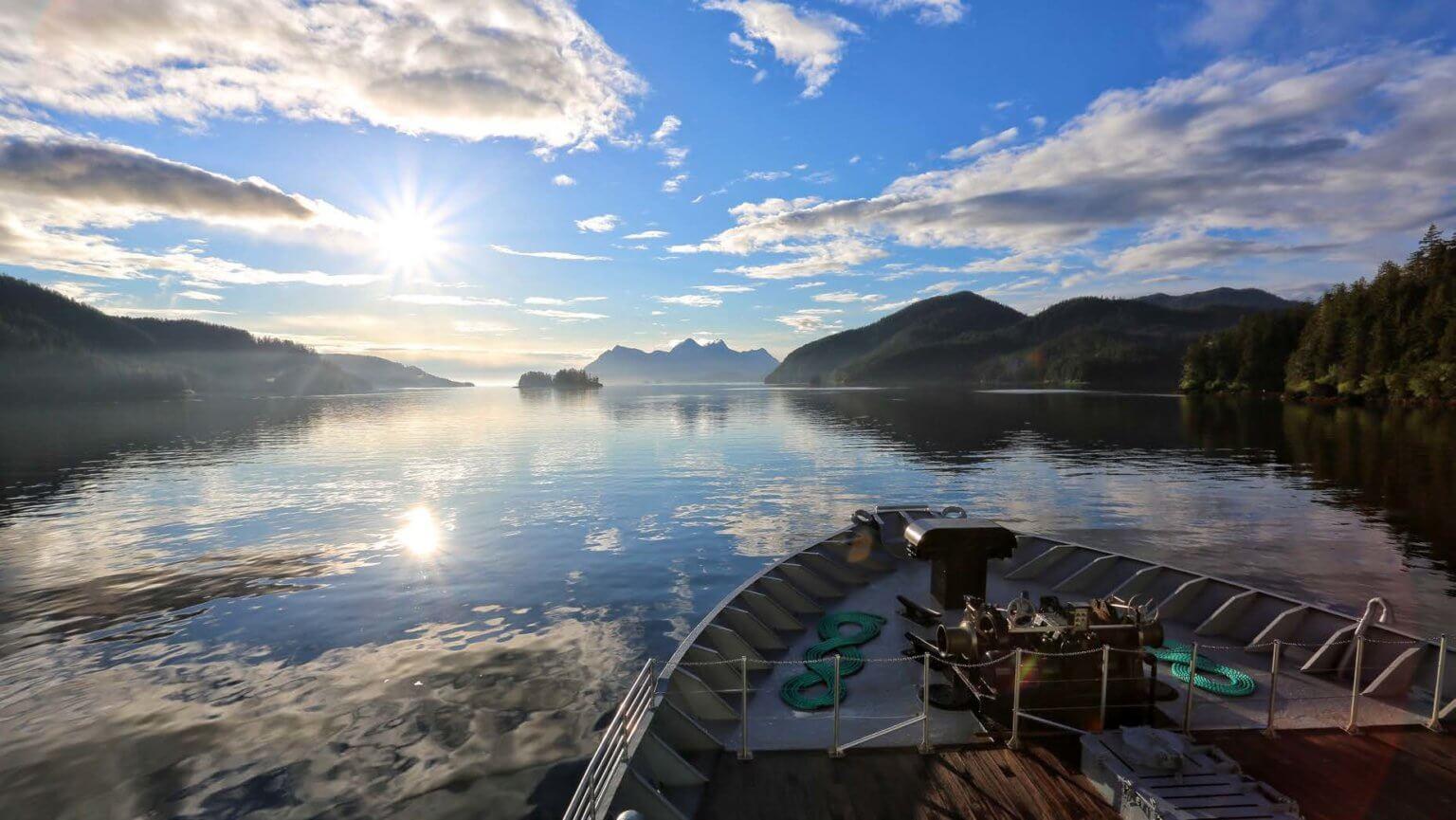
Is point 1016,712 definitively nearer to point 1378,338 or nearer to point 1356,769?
point 1356,769

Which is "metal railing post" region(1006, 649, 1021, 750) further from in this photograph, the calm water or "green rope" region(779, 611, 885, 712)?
the calm water

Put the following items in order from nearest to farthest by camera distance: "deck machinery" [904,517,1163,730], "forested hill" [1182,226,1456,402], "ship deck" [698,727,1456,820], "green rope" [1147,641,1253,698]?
1. "ship deck" [698,727,1456,820]
2. "deck machinery" [904,517,1163,730]
3. "green rope" [1147,641,1253,698]
4. "forested hill" [1182,226,1456,402]

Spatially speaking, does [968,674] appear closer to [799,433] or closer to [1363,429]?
[799,433]

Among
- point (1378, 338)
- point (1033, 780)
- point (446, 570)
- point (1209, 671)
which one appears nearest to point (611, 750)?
point (1033, 780)

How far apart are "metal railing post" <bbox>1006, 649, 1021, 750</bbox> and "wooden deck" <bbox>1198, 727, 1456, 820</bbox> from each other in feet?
12.1

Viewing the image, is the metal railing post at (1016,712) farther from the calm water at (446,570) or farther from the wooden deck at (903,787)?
the calm water at (446,570)

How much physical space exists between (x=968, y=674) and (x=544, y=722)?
12.3 metres

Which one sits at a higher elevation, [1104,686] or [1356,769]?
[1104,686]

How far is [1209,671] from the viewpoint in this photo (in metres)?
15.4

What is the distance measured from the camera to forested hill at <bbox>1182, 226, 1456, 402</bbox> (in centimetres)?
12569

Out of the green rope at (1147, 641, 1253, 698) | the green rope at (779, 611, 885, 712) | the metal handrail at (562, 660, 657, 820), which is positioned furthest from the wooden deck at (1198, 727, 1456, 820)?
the metal handrail at (562, 660, 657, 820)

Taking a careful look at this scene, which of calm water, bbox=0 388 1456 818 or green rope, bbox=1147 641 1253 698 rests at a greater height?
green rope, bbox=1147 641 1253 698

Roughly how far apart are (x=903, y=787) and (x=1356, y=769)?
795 cm

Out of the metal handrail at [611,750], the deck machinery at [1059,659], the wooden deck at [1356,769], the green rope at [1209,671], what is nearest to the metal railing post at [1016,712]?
the deck machinery at [1059,659]
